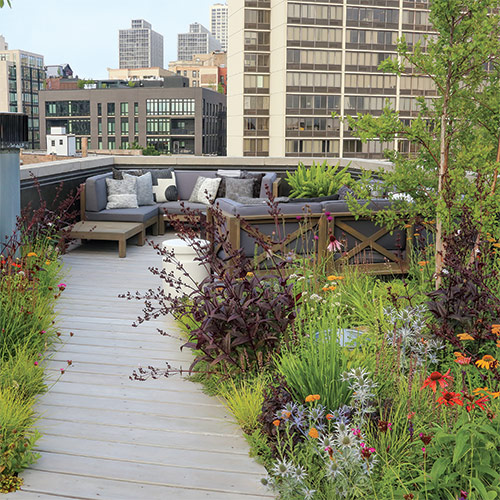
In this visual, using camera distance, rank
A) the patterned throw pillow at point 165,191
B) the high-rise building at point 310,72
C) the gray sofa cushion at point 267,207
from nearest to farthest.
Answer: the gray sofa cushion at point 267,207, the patterned throw pillow at point 165,191, the high-rise building at point 310,72

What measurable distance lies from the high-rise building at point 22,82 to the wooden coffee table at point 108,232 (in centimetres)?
12144

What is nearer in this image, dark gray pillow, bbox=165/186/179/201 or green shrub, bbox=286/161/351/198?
green shrub, bbox=286/161/351/198

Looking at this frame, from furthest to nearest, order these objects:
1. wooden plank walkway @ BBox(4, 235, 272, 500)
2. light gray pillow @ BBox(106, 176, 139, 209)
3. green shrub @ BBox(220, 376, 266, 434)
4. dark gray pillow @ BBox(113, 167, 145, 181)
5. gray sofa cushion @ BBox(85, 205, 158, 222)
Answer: dark gray pillow @ BBox(113, 167, 145, 181) < light gray pillow @ BBox(106, 176, 139, 209) < gray sofa cushion @ BBox(85, 205, 158, 222) < green shrub @ BBox(220, 376, 266, 434) < wooden plank walkway @ BBox(4, 235, 272, 500)

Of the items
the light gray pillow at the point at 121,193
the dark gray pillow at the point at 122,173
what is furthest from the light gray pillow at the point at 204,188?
the light gray pillow at the point at 121,193

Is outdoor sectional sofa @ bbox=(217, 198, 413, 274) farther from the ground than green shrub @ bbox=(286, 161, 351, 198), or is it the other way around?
green shrub @ bbox=(286, 161, 351, 198)

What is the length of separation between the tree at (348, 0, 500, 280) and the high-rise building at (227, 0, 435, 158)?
7327 centimetres

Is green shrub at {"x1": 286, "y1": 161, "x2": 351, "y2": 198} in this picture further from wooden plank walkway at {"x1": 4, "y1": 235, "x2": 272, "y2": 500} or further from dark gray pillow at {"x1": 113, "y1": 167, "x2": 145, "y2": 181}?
dark gray pillow at {"x1": 113, "y1": 167, "x2": 145, "y2": 181}

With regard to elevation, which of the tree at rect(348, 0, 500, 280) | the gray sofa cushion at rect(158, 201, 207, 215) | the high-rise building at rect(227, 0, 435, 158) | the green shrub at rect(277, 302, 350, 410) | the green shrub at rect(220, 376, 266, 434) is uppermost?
the high-rise building at rect(227, 0, 435, 158)

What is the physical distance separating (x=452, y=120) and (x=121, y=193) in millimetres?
5408

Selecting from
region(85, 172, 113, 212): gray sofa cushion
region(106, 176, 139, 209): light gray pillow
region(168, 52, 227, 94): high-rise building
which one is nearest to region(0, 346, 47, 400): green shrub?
region(85, 172, 113, 212): gray sofa cushion

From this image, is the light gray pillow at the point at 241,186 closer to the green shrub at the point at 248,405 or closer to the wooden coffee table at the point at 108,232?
the wooden coffee table at the point at 108,232

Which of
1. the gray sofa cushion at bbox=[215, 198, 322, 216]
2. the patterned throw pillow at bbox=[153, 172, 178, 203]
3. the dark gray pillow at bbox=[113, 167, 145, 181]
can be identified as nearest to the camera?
the gray sofa cushion at bbox=[215, 198, 322, 216]

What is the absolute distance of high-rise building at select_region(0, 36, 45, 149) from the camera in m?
127

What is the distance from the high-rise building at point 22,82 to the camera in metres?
127
